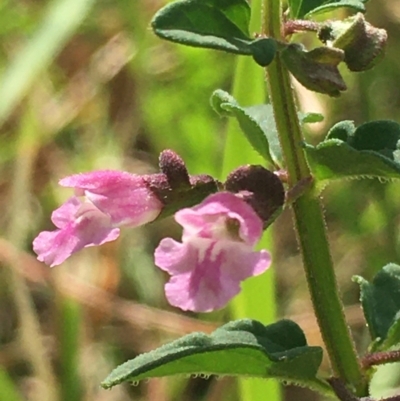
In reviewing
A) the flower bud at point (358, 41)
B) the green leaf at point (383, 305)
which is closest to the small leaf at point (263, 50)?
the flower bud at point (358, 41)

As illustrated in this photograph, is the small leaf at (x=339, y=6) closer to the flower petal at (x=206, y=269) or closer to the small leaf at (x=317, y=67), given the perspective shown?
the small leaf at (x=317, y=67)

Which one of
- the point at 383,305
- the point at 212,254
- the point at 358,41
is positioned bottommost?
the point at 383,305

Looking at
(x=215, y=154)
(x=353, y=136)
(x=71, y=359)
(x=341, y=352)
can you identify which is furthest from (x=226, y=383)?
(x=353, y=136)

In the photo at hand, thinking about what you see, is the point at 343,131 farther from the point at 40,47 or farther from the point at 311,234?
the point at 40,47

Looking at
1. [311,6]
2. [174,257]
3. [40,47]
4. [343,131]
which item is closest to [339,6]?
[311,6]

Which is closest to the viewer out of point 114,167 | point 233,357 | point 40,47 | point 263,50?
point 263,50

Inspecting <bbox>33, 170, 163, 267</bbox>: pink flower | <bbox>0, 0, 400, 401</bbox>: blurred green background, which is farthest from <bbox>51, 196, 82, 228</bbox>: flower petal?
<bbox>0, 0, 400, 401</bbox>: blurred green background
